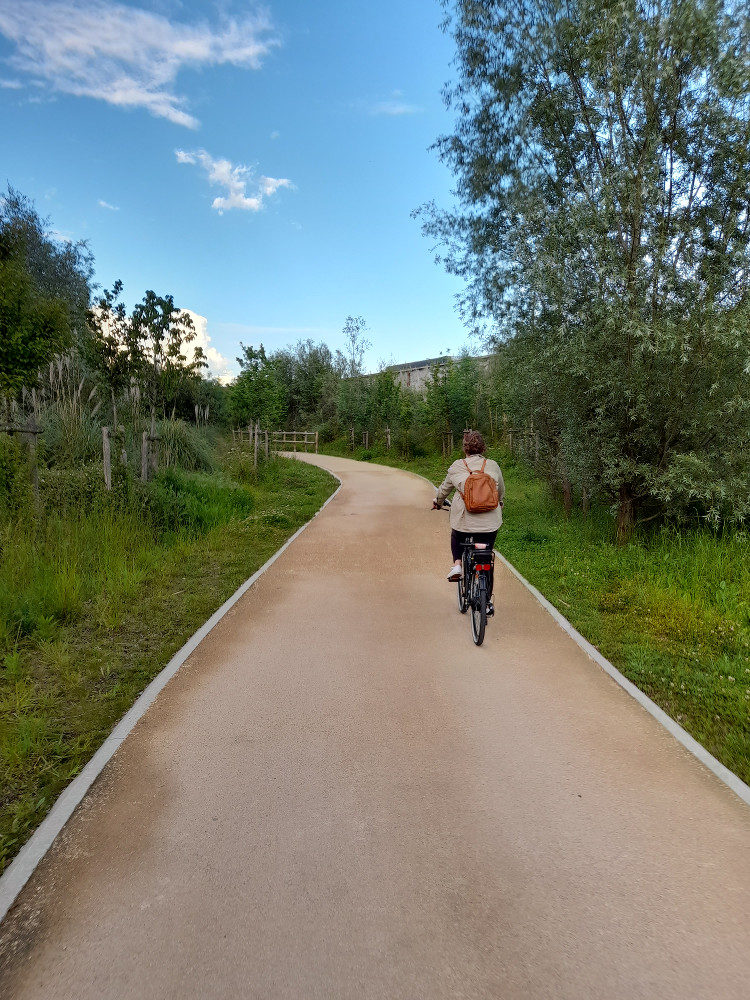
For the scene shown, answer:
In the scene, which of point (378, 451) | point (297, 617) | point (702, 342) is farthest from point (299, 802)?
point (378, 451)

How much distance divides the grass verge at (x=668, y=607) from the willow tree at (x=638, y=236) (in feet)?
2.38

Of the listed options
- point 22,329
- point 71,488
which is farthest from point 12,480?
point 22,329

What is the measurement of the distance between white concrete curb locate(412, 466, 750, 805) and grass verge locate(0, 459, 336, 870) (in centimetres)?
370

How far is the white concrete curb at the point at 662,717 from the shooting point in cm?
322

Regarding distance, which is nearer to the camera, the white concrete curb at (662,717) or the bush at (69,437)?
the white concrete curb at (662,717)

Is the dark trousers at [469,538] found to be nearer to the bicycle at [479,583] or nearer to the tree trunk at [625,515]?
the bicycle at [479,583]

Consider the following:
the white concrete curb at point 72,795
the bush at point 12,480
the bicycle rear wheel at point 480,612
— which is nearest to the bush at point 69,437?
the bush at point 12,480

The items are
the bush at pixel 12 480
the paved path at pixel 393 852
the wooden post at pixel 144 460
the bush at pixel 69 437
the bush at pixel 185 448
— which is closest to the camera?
the paved path at pixel 393 852

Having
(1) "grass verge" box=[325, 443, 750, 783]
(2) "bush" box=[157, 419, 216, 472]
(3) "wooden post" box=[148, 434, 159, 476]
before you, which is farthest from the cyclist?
(2) "bush" box=[157, 419, 216, 472]

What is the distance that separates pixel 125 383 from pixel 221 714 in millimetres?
Answer: 9980

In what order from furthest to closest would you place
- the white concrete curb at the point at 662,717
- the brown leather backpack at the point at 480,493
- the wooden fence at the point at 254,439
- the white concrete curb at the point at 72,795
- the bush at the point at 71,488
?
1. the wooden fence at the point at 254,439
2. the bush at the point at 71,488
3. the brown leather backpack at the point at 480,493
4. the white concrete curb at the point at 662,717
5. the white concrete curb at the point at 72,795

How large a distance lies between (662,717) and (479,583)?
1932mm

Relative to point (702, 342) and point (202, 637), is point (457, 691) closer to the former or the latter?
point (202, 637)

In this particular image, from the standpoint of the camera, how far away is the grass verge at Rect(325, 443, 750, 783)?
13.7 feet
